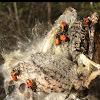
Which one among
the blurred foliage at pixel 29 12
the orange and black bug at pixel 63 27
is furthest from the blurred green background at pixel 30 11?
the orange and black bug at pixel 63 27

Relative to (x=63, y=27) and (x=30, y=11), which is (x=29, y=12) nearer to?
(x=30, y=11)

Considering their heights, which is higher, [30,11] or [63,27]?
[30,11]

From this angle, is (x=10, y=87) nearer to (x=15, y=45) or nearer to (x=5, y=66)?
(x=5, y=66)

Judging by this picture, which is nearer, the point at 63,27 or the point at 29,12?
the point at 63,27

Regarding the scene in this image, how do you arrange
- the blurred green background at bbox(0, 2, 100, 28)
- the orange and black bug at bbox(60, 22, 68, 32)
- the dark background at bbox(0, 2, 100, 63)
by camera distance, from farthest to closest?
1. the blurred green background at bbox(0, 2, 100, 28)
2. the dark background at bbox(0, 2, 100, 63)
3. the orange and black bug at bbox(60, 22, 68, 32)

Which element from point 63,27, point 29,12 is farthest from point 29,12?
point 63,27

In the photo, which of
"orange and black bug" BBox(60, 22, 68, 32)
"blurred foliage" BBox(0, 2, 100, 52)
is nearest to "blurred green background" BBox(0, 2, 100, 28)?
"blurred foliage" BBox(0, 2, 100, 52)

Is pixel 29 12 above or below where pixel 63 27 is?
above

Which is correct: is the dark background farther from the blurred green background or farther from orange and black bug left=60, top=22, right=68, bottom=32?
orange and black bug left=60, top=22, right=68, bottom=32

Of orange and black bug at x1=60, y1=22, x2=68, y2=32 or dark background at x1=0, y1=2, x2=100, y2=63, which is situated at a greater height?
dark background at x1=0, y1=2, x2=100, y2=63

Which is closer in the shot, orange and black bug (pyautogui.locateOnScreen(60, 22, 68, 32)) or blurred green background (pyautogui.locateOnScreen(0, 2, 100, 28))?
orange and black bug (pyautogui.locateOnScreen(60, 22, 68, 32))

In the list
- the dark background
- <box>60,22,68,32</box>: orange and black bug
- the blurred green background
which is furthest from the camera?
the blurred green background
